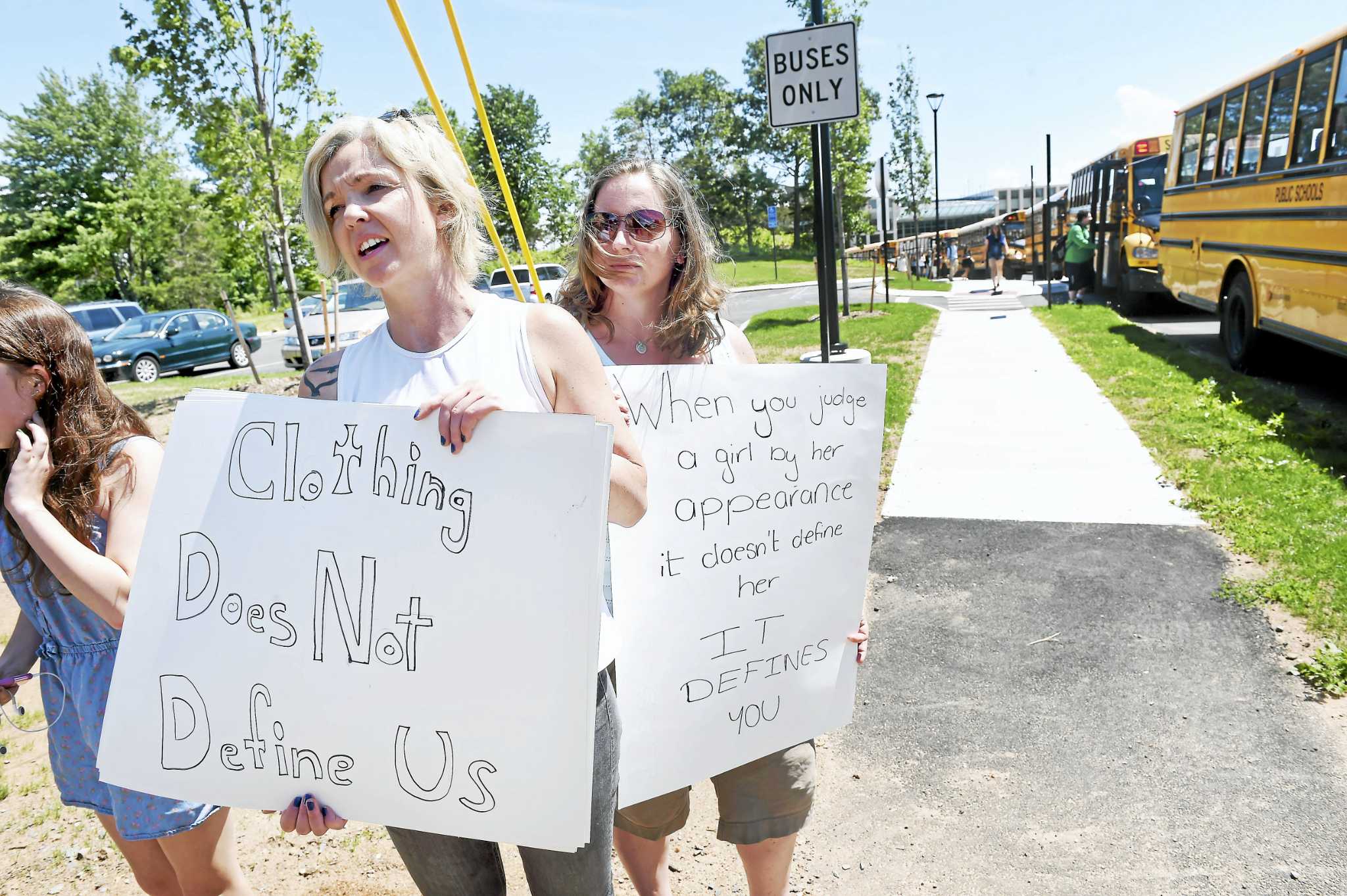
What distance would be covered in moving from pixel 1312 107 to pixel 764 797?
852cm

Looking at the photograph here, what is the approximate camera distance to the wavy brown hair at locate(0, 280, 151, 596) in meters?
1.83

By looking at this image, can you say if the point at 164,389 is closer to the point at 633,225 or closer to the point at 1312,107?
the point at 633,225

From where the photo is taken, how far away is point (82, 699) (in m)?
1.93

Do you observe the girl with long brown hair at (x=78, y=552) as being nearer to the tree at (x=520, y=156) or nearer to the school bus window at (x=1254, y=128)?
the school bus window at (x=1254, y=128)

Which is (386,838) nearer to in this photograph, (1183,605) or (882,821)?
(882,821)

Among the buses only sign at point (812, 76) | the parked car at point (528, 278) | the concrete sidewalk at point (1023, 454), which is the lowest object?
the concrete sidewalk at point (1023, 454)

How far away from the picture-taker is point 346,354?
1.76 metres

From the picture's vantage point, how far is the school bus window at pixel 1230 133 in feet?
31.3

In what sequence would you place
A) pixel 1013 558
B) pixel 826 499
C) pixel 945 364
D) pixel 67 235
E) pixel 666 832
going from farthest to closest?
pixel 67 235 → pixel 945 364 → pixel 1013 558 → pixel 666 832 → pixel 826 499

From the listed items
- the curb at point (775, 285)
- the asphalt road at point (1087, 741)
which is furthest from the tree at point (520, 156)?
the asphalt road at point (1087, 741)

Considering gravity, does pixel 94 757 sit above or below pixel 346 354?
below

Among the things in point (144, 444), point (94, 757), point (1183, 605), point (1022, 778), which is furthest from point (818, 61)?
point (94, 757)

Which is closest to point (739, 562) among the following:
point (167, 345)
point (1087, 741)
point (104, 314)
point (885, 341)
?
point (1087, 741)

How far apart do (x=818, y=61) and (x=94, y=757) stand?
5490mm
